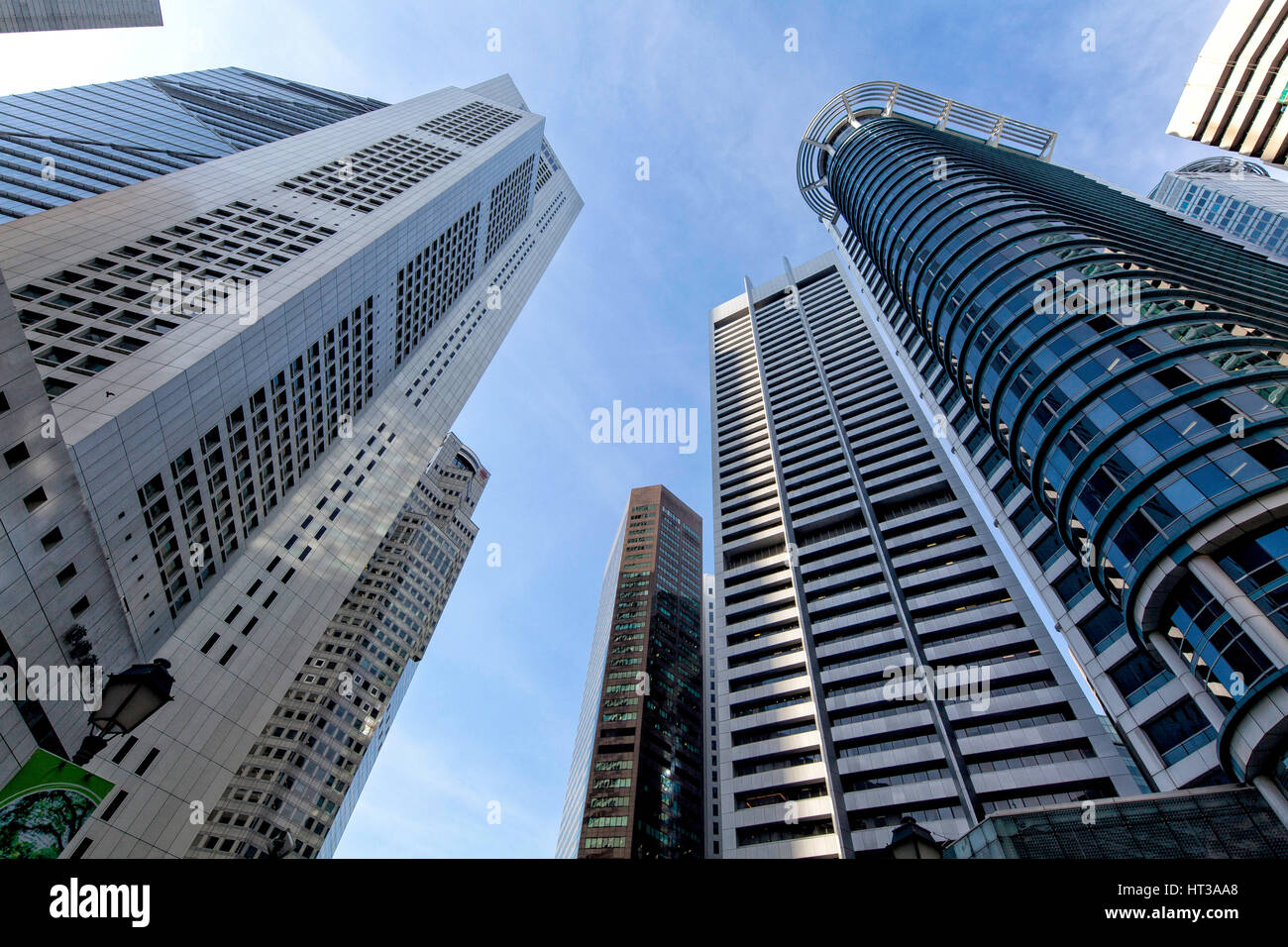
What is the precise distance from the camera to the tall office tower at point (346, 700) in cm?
7362

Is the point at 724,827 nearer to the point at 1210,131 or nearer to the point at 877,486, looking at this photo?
the point at 877,486

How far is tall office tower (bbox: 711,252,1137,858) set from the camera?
44375 mm

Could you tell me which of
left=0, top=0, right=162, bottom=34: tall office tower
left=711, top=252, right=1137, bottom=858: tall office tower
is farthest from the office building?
left=0, top=0, right=162, bottom=34: tall office tower

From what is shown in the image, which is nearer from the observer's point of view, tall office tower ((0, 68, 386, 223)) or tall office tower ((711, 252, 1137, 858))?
tall office tower ((711, 252, 1137, 858))

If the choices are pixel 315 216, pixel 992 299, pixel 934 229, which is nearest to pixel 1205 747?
pixel 992 299

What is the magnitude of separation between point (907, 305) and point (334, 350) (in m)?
53.0

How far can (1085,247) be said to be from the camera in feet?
137

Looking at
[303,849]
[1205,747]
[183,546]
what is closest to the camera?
[1205,747]

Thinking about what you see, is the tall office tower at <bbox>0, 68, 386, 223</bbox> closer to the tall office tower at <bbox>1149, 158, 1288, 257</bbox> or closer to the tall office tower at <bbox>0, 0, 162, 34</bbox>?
the tall office tower at <bbox>0, 0, 162, 34</bbox>

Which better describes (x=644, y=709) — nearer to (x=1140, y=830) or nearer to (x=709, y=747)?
(x=709, y=747)

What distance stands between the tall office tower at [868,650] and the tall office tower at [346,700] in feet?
154

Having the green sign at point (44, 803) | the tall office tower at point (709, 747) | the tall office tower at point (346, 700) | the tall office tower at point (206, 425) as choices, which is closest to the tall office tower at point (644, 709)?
the tall office tower at point (709, 747)

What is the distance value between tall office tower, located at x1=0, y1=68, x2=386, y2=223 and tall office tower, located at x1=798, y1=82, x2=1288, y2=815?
66.9 metres

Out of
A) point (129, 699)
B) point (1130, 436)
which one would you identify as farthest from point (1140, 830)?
point (129, 699)
